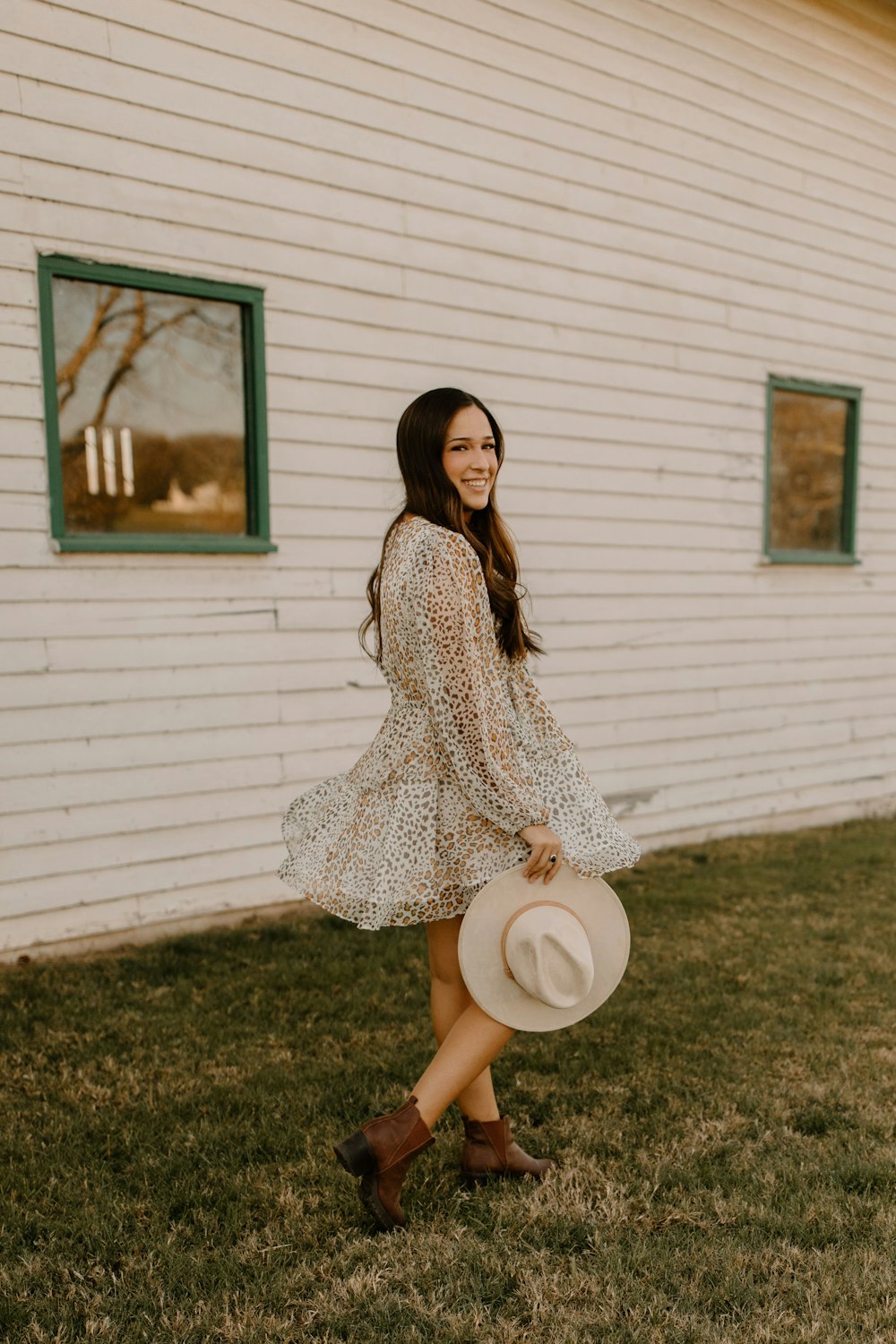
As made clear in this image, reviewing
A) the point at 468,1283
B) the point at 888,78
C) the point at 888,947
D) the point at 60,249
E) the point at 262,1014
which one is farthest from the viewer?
the point at 888,78

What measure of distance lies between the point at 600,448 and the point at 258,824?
9.75 ft

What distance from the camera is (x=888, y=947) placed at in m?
4.82

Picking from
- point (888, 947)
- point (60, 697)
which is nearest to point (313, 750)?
point (60, 697)

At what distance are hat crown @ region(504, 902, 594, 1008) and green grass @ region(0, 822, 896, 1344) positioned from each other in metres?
0.59

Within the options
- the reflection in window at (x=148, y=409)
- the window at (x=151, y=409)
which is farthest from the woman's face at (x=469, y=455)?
the reflection in window at (x=148, y=409)

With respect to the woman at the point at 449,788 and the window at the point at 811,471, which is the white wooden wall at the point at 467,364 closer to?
the window at the point at 811,471

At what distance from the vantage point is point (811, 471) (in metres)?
7.66

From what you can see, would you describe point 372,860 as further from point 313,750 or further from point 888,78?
point 888,78

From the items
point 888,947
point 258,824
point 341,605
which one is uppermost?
point 341,605

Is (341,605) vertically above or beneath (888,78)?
beneath

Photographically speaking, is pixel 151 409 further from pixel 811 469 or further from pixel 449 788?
pixel 811 469

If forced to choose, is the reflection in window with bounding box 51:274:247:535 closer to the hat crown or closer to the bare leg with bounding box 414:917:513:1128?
the bare leg with bounding box 414:917:513:1128

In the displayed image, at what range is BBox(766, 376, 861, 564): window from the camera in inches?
290

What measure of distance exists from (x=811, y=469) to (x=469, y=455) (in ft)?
18.7
